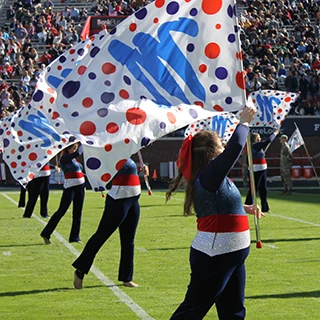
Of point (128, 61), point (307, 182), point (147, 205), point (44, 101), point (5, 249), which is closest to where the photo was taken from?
point (128, 61)

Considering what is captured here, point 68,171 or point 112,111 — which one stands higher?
point 112,111

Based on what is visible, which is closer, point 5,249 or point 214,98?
point 214,98

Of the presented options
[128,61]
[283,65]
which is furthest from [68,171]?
[283,65]

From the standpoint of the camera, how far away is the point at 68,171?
1644cm

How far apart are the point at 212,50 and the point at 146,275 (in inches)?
144

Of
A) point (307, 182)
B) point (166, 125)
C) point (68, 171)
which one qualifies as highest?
point (166, 125)

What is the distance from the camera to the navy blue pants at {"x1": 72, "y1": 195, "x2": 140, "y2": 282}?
1079 cm

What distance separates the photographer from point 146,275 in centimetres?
1194

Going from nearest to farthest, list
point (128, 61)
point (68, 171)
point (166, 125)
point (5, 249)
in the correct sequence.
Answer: point (166, 125) < point (128, 61) < point (5, 249) < point (68, 171)

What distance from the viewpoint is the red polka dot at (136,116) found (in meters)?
9.08

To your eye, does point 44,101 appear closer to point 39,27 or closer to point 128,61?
point 128,61

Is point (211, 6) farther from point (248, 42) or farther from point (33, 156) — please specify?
point (248, 42)

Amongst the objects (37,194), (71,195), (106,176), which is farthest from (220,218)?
(37,194)

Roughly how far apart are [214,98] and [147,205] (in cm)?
1685
